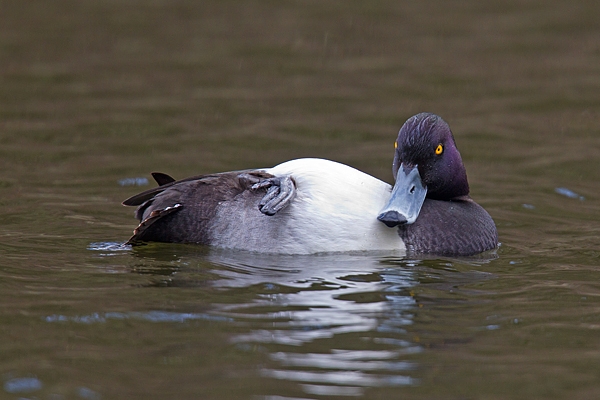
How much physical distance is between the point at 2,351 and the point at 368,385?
1.69 m

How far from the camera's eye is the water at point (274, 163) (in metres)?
4.29

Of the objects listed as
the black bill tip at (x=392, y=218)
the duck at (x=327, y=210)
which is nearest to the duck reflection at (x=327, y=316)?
the duck at (x=327, y=210)

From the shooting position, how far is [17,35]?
1223 cm

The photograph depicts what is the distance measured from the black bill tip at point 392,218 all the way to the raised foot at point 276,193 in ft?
1.89

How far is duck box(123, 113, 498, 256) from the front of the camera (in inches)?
235

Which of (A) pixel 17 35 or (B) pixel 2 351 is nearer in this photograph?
(B) pixel 2 351

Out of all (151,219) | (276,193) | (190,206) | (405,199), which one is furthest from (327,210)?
(151,219)

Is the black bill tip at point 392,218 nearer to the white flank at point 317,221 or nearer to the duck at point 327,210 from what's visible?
the duck at point 327,210

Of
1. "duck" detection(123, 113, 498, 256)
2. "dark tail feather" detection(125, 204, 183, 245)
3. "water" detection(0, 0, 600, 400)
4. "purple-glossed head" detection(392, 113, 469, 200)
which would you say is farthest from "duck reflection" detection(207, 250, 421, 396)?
"purple-glossed head" detection(392, 113, 469, 200)

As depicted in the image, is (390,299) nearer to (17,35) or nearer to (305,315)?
(305,315)

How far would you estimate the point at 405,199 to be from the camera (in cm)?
606

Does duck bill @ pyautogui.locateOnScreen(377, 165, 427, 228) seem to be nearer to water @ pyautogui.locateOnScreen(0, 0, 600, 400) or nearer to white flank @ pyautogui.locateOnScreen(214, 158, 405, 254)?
white flank @ pyautogui.locateOnScreen(214, 158, 405, 254)

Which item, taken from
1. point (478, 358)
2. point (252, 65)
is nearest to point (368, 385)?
point (478, 358)

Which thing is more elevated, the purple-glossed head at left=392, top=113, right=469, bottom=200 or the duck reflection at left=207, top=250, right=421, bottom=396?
the purple-glossed head at left=392, top=113, right=469, bottom=200
